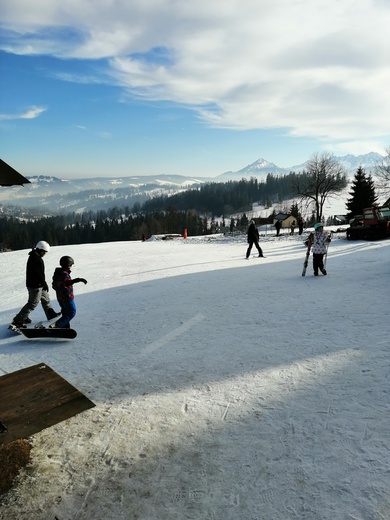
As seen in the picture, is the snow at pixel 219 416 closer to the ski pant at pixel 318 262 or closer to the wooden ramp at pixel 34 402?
the wooden ramp at pixel 34 402

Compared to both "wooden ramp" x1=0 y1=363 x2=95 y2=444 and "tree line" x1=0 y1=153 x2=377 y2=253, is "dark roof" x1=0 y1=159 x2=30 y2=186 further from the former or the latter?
"tree line" x1=0 y1=153 x2=377 y2=253

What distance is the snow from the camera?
2518mm

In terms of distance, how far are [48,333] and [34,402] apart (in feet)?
9.84

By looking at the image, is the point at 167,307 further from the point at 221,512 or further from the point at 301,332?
the point at 221,512

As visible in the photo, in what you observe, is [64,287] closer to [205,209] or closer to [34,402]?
[34,402]

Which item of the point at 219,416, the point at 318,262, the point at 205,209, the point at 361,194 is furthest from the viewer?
the point at 205,209

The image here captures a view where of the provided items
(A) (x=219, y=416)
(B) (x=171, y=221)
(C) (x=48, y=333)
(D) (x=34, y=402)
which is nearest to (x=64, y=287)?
(C) (x=48, y=333)

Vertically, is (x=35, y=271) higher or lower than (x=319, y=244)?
lower

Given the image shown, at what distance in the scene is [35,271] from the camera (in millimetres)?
6652

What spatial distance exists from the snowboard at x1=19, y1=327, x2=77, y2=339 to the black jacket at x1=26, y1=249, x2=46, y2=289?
1011 mm

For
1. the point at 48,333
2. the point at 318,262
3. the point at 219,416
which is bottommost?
the point at 219,416

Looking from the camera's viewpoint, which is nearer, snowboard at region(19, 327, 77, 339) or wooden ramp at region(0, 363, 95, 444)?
wooden ramp at region(0, 363, 95, 444)

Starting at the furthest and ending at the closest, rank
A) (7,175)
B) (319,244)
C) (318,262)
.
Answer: (318,262) → (319,244) → (7,175)

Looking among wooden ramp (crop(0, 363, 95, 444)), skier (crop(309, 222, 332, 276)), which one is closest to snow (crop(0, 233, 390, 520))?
wooden ramp (crop(0, 363, 95, 444))
